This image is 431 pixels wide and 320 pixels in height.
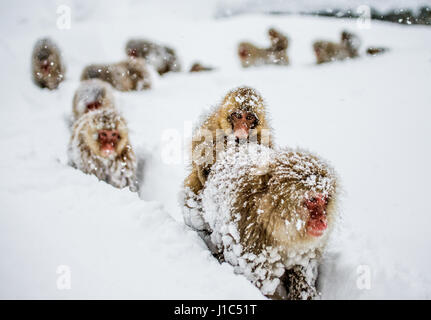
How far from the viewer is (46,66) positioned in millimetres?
6625

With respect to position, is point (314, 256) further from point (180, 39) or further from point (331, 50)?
point (180, 39)

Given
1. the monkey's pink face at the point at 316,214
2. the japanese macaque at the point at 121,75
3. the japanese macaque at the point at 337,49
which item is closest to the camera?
the monkey's pink face at the point at 316,214

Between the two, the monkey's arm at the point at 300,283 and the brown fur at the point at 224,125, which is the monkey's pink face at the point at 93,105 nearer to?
the brown fur at the point at 224,125

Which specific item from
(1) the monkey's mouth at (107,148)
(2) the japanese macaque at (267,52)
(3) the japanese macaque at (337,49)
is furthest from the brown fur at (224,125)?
(2) the japanese macaque at (267,52)

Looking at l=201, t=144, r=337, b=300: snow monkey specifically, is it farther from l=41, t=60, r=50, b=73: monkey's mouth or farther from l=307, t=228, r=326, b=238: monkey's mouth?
l=41, t=60, r=50, b=73: monkey's mouth

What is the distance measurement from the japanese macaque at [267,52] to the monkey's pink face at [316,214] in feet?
21.9

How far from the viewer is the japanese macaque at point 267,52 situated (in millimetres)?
7844

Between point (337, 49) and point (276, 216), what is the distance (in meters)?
6.74

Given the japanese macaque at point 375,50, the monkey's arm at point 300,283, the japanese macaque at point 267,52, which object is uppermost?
the japanese macaque at point 267,52

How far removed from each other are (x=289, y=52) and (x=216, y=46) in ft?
8.20

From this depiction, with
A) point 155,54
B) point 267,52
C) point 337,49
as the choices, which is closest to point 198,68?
point 267,52

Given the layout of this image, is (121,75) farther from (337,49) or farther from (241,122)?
(241,122)
